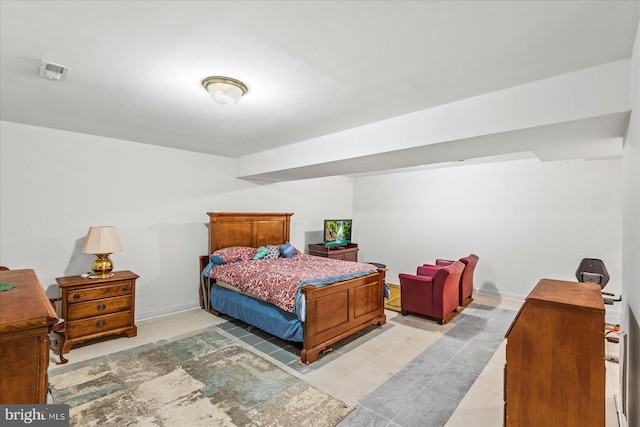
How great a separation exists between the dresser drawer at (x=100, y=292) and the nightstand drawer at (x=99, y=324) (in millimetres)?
234

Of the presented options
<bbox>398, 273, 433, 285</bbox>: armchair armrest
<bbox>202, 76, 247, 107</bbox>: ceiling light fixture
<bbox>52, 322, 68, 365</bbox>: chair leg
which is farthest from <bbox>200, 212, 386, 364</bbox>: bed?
<bbox>202, 76, 247, 107</bbox>: ceiling light fixture

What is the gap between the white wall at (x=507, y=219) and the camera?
4449 mm

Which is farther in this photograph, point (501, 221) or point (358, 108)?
point (501, 221)

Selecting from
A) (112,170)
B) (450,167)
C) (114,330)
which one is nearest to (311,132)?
(112,170)

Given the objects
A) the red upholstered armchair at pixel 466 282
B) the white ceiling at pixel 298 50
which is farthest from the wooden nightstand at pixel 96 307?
the red upholstered armchair at pixel 466 282

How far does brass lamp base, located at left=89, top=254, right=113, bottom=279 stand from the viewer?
3496mm

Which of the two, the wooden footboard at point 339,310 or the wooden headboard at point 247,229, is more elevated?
the wooden headboard at point 247,229

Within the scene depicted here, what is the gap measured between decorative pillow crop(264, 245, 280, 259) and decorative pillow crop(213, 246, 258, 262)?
9.5 inches

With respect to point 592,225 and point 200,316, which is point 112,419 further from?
point 592,225

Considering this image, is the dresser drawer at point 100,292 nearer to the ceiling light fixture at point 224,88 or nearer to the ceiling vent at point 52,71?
the ceiling vent at point 52,71

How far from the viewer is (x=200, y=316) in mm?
4375

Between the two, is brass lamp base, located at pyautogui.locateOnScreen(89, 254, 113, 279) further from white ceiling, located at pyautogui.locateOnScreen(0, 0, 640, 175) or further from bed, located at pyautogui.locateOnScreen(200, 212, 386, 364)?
white ceiling, located at pyautogui.locateOnScreen(0, 0, 640, 175)

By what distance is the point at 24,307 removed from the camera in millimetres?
1348

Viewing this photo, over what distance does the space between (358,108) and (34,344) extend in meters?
2.55
